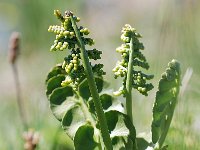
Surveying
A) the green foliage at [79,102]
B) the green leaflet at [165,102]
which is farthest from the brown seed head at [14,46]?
the green leaflet at [165,102]

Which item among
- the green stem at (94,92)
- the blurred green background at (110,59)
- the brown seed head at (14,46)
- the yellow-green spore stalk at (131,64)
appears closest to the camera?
the green stem at (94,92)

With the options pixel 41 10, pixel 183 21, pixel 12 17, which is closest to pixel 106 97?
pixel 183 21

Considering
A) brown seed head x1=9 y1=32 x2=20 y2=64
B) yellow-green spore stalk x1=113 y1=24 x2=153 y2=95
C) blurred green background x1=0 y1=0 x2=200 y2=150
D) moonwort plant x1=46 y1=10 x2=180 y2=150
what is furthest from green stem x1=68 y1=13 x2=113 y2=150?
brown seed head x1=9 y1=32 x2=20 y2=64

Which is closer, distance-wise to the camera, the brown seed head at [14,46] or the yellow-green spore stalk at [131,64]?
the yellow-green spore stalk at [131,64]

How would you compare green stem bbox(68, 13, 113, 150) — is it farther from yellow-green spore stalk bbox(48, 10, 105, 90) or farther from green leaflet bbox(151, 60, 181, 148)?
green leaflet bbox(151, 60, 181, 148)

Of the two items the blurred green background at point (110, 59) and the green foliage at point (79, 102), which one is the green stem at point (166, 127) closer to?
the green foliage at point (79, 102)

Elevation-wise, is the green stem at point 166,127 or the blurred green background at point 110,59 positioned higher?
the blurred green background at point 110,59

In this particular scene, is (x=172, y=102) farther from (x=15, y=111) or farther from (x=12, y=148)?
(x=15, y=111)
